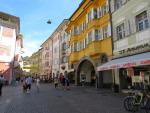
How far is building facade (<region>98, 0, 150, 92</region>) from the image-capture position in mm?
18047

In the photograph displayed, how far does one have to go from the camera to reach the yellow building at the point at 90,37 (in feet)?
89.9

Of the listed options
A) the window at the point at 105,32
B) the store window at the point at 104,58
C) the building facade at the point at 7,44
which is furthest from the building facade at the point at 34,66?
the window at the point at 105,32

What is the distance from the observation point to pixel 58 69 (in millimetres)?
64750

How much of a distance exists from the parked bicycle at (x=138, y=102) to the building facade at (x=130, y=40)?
14.3 feet

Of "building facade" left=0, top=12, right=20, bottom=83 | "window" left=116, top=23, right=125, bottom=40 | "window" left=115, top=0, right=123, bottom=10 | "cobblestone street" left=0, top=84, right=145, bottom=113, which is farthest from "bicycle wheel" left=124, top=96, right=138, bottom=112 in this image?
"building facade" left=0, top=12, right=20, bottom=83

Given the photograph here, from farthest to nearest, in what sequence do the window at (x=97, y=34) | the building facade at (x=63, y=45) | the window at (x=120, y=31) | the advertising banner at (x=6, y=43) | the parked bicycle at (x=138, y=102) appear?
the building facade at (x=63, y=45) < the advertising banner at (x=6, y=43) < the window at (x=97, y=34) < the window at (x=120, y=31) < the parked bicycle at (x=138, y=102)

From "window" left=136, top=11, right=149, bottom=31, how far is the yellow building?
19.2ft

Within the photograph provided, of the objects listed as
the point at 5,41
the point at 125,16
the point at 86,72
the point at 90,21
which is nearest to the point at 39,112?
the point at 125,16

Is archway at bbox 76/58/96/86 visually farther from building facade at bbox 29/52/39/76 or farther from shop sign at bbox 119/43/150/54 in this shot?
building facade at bbox 29/52/39/76

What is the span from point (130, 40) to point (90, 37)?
11.5 meters

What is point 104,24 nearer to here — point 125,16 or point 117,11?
point 117,11

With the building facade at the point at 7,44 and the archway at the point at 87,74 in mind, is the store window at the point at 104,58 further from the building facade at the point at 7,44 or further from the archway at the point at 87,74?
the building facade at the point at 7,44

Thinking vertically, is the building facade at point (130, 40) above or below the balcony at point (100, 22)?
below

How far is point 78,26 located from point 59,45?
27.6 metres
